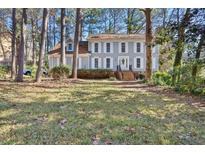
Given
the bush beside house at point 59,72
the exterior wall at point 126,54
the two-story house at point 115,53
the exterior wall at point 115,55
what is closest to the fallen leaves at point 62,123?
the bush beside house at point 59,72

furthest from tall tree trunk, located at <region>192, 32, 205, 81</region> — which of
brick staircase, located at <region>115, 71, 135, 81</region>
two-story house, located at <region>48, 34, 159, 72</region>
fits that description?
two-story house, located at <region>48, 34, 159, 72</region>

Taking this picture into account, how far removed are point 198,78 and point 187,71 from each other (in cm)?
83

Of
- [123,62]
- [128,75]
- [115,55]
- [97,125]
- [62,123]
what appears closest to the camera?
[97,125]

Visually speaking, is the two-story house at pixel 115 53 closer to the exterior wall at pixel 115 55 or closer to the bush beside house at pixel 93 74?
the exterior wall at pixel 115 55

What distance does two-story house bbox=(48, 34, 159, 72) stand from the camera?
34.8 m

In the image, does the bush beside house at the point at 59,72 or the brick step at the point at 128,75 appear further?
the brick step at the point at 128,75

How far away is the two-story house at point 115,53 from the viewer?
1369 inches

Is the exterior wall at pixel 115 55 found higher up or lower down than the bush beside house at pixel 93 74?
higher up

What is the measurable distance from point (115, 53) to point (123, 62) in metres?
1.43

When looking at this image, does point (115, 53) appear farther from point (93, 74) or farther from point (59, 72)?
point (59, 72)

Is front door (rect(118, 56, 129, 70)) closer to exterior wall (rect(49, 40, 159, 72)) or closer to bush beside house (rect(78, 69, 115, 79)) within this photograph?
exterior wall (rect(49, 40, 159, 72))

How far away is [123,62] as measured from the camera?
116 ft

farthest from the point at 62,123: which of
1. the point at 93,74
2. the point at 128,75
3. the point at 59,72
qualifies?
the point at 128,75
